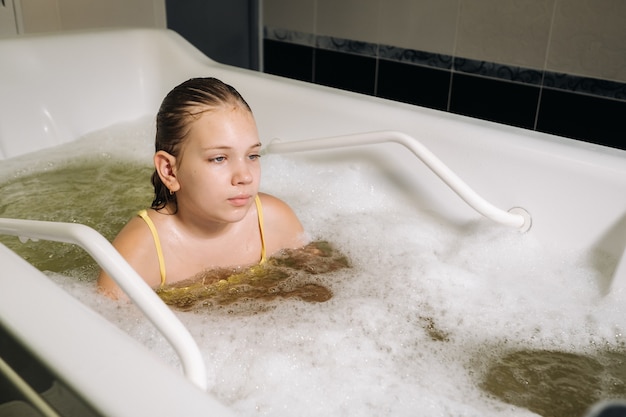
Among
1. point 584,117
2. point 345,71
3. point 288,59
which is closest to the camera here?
point 584,117

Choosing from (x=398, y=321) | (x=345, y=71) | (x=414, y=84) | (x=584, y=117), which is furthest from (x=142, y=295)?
(x=345, y=71)

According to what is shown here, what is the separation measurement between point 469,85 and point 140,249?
114cm

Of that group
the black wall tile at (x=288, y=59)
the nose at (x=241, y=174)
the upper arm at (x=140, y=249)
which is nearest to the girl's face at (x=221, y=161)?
the nose at (x=241, y=174)

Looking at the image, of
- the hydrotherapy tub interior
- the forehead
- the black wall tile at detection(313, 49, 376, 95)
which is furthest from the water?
the black wall tile at detection(313, 49, 376, 95)

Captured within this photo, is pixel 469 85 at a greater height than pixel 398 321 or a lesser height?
greater

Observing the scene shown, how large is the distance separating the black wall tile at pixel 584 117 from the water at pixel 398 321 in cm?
56

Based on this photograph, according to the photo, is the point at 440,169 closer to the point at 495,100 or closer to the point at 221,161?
the point at 221,161

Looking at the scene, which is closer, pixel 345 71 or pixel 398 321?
pixel 398 321

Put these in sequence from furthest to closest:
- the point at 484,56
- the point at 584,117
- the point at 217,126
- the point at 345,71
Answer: the point at 345,71, the point at 484,56, the point at 584,117, the point at 217,126

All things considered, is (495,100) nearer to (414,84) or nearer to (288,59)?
(414,84)

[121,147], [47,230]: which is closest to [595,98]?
[121,147]

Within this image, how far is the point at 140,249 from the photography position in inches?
44.6

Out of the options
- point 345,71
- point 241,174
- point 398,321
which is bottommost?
point 398,321

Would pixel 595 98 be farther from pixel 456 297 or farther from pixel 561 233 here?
pixel 456 297
